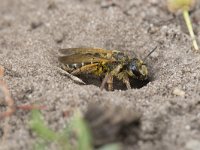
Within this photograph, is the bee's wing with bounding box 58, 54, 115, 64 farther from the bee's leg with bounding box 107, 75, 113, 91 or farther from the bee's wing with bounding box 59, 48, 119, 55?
the bee's leg with bounding box 107, 75, 113, 91

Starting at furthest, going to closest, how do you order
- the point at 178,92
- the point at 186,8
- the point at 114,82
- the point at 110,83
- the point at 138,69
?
the point at 114,82
the point at 186,8
the point at 138,69
the point at 110,83
the point at 178,92

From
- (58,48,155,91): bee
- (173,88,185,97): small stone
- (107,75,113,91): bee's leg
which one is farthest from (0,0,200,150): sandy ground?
(107,75,113,91): bee's leg

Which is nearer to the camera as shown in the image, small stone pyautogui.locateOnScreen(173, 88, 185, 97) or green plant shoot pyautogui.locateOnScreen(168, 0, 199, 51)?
small stone pyautogui.locateOnScreen(173, 88, 185, 97)

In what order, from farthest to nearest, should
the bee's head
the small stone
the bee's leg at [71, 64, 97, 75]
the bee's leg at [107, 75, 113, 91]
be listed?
the bee's leg at [71, 64, 97, 75]
the bee's head
the bee's leg at [107, 75, 113, 91]
the small stone

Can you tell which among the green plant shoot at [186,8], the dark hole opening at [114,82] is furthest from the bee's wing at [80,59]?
the green plant shoot at [186,8]

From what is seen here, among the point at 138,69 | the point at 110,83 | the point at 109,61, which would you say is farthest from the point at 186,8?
the point at 110,83

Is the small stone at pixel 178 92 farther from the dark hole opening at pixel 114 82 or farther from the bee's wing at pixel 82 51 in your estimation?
the bee's wing at pixel 82 51

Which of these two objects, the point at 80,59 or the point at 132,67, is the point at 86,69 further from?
the point at 132,67
